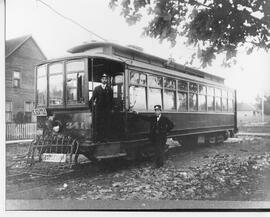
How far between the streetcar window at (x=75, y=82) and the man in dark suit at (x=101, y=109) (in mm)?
235

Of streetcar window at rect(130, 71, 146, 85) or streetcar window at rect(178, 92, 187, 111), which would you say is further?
streetcar window at rect(178, 92, 187, 111)

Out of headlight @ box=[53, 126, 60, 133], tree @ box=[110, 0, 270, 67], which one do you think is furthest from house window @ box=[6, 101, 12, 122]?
tree @ box=[110, 0, 270, 67]

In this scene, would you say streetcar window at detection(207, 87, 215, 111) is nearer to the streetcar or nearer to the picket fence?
the streetcar

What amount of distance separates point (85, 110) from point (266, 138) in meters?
3.00

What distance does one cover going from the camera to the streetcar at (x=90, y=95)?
5.79 meters

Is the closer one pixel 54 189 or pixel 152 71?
pixel 54 189

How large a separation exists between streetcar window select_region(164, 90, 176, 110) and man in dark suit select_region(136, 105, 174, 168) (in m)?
0.57

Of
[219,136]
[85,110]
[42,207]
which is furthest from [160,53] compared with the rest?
[219,136]

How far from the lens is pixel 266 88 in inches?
207

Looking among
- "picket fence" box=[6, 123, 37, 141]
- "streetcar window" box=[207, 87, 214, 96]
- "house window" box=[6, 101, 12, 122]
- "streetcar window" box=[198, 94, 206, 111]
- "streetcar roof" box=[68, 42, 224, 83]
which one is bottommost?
"picket fence" box=[6, 123, 37, 141]

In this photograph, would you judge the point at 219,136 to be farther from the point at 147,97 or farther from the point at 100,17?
the point at 100,17

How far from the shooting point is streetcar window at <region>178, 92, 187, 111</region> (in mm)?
7438

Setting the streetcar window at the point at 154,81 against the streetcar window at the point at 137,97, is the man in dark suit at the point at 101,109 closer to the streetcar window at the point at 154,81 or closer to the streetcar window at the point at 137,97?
the streetcar window at the point at 137,97

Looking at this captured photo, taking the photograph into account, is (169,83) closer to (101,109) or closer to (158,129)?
(158,129)
